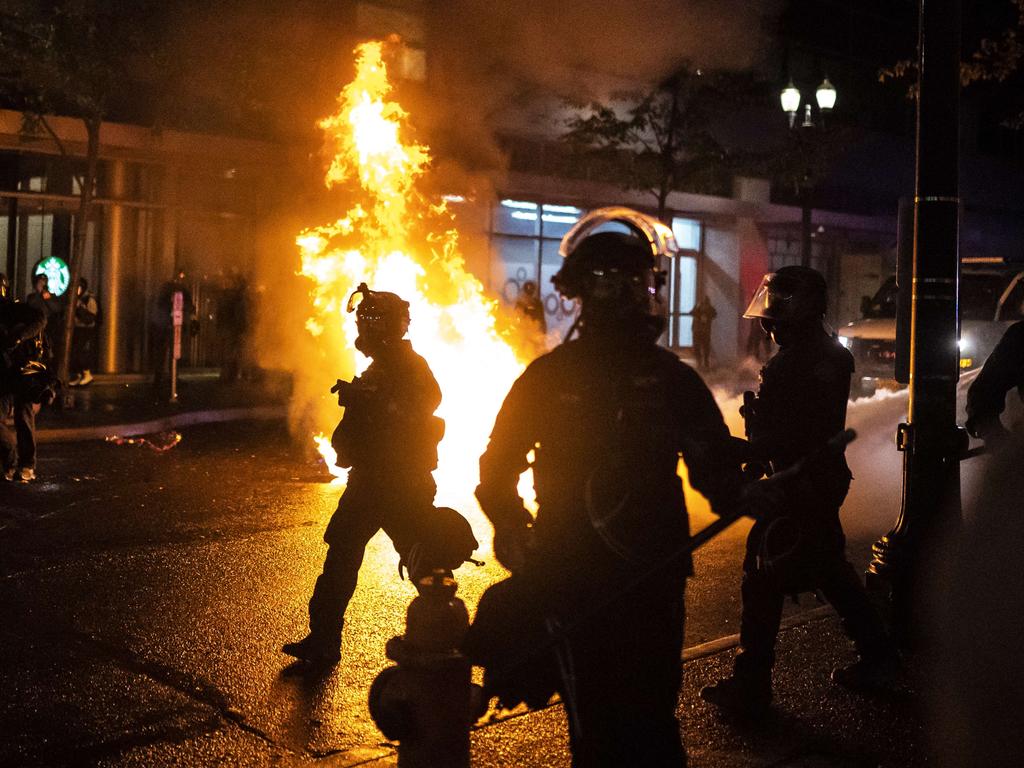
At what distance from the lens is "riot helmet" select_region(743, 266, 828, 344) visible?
4.62 meters

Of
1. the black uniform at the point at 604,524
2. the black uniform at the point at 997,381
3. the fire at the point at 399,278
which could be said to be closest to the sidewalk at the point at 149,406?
the fire at the point at 399,278

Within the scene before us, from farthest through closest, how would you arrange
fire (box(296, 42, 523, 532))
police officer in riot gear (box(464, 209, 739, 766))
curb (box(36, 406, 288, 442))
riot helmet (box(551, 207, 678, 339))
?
curb (box(36, 406, 288, 442))
fire (box(296, 42, 523, 532))
riot helmet (box(551, 207, 678, 339))
police officer in riot gear (box(464, 209, 739, 766))

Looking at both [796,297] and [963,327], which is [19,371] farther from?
[963,327]

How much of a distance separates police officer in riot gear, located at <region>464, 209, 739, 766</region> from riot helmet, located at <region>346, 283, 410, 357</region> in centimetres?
209

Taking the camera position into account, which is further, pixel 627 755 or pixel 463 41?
pixel 463 41

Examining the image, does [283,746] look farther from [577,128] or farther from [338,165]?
[577,128]

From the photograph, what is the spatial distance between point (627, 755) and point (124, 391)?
15.4 meters

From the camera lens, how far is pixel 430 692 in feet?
9.99

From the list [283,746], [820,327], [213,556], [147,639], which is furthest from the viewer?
[213,556]

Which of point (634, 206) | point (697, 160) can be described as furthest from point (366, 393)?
point (634, 206)

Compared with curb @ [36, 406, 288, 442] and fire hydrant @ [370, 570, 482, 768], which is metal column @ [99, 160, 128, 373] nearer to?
curb @ [36, 406, 288, 442]

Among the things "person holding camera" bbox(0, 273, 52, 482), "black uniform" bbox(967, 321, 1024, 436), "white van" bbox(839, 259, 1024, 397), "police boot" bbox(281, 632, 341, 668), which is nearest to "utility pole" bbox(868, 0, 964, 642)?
"black uniform" bbox(967, 321, 1024, 436)

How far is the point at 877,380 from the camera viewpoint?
15719 millimetres

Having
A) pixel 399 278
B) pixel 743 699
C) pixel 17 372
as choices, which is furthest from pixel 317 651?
pixel 399 278
